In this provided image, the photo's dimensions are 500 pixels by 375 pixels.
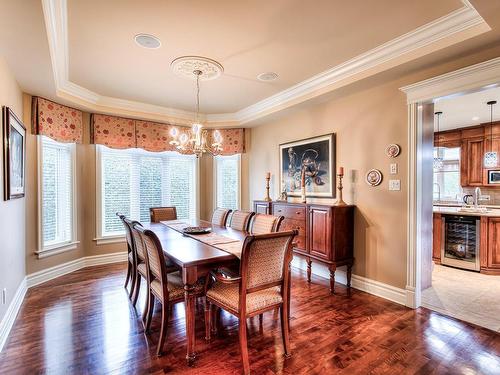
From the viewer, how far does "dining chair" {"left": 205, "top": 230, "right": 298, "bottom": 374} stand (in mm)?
1860

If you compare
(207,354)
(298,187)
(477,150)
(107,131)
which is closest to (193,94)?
(107,131)

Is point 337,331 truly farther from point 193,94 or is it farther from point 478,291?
point 193,94

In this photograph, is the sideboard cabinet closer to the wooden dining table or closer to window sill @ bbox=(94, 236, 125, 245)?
the wooden dining table

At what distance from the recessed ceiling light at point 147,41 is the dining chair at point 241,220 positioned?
2.11 m

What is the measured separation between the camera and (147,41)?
260cm

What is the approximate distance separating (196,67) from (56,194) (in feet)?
9.51

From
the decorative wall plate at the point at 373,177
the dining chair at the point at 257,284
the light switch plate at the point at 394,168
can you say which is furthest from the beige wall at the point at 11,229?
the light switch plate at the point at 394,168

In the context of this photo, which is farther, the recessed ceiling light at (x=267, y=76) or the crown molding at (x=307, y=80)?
the recessed ceiling light at (x=267, y=76)

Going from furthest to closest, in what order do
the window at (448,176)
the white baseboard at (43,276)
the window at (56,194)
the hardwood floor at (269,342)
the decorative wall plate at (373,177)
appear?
the window at (448,176) → the window at (56,194) → the decorative wall plate at (373,177) → the white baseboard at (43,276) → the hardwood floor at (269,342)

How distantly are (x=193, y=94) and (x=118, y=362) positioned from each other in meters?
3.47

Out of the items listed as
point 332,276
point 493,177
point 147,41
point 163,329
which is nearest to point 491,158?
point 493,177

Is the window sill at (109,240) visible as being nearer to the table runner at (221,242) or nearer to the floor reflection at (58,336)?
the floor reflection at (58,336)

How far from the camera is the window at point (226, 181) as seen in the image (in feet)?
18.3

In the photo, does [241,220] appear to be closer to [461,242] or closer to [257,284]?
[257,284]
